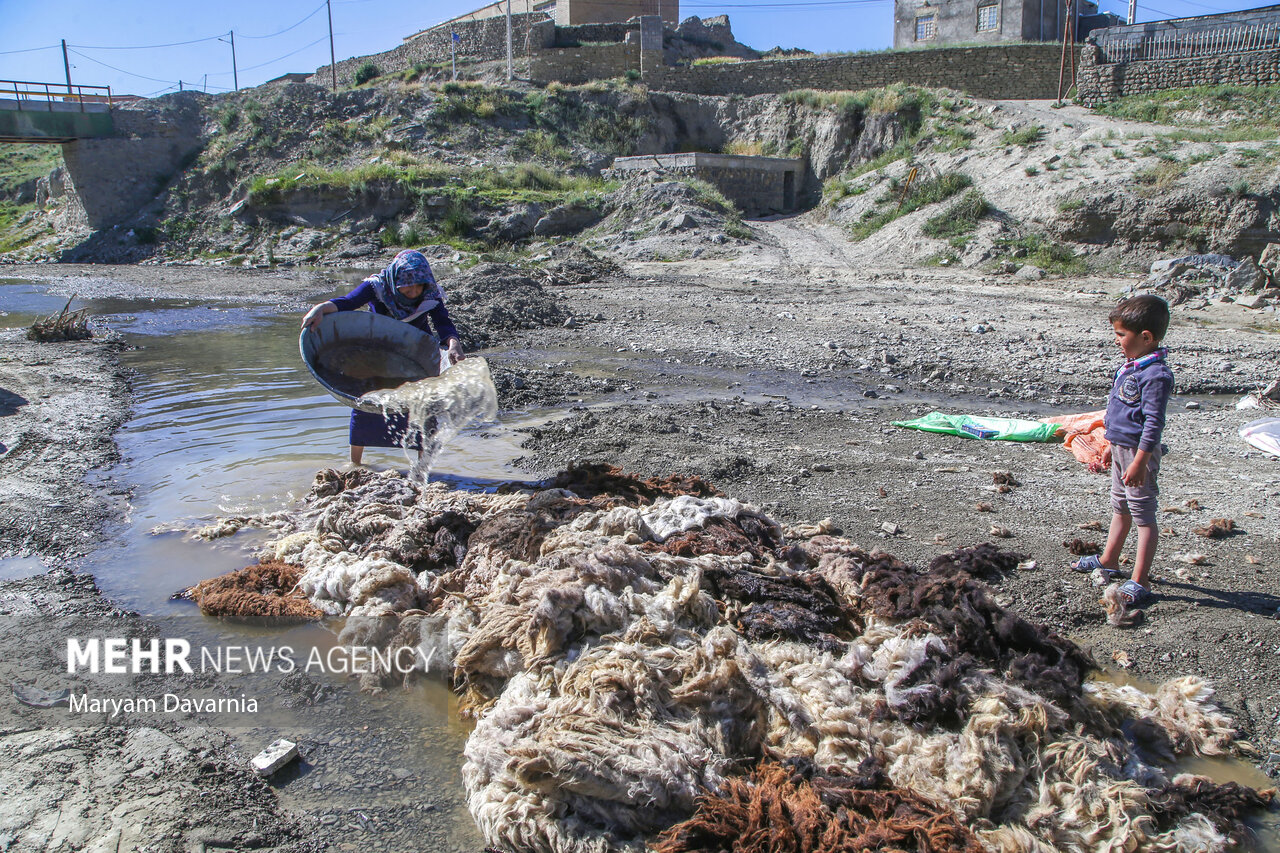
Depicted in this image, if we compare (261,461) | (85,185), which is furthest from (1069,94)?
(85,185)

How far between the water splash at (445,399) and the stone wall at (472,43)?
120 ft

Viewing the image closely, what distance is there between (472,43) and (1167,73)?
1234 inches

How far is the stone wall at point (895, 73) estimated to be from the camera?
26.9m

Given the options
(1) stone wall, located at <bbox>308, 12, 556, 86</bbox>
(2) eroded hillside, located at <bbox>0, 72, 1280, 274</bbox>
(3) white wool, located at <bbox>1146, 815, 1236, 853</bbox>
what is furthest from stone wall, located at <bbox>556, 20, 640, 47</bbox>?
(3) white wool, located at <bbox>1146, 815, 1236, 853</bbox>

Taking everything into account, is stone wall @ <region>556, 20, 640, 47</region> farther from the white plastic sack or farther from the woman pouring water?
the white plastic sack

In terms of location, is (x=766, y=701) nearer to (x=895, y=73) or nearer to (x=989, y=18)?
(x=895, y=73)

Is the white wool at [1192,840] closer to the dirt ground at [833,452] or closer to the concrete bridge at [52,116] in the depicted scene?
the dirt ground at [833,452]

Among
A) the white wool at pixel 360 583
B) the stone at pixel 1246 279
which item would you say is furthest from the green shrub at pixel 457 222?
the white wool at pixel 360 583

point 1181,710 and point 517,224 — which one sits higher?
point 517,224

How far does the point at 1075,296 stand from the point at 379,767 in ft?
44.5

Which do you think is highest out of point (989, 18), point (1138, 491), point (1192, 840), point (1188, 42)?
point (989, 18)

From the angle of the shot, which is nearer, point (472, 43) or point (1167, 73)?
point (1167, 73)

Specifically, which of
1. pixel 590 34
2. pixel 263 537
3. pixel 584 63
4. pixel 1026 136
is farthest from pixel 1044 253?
pixel 590 34

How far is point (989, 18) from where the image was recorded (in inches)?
1314
